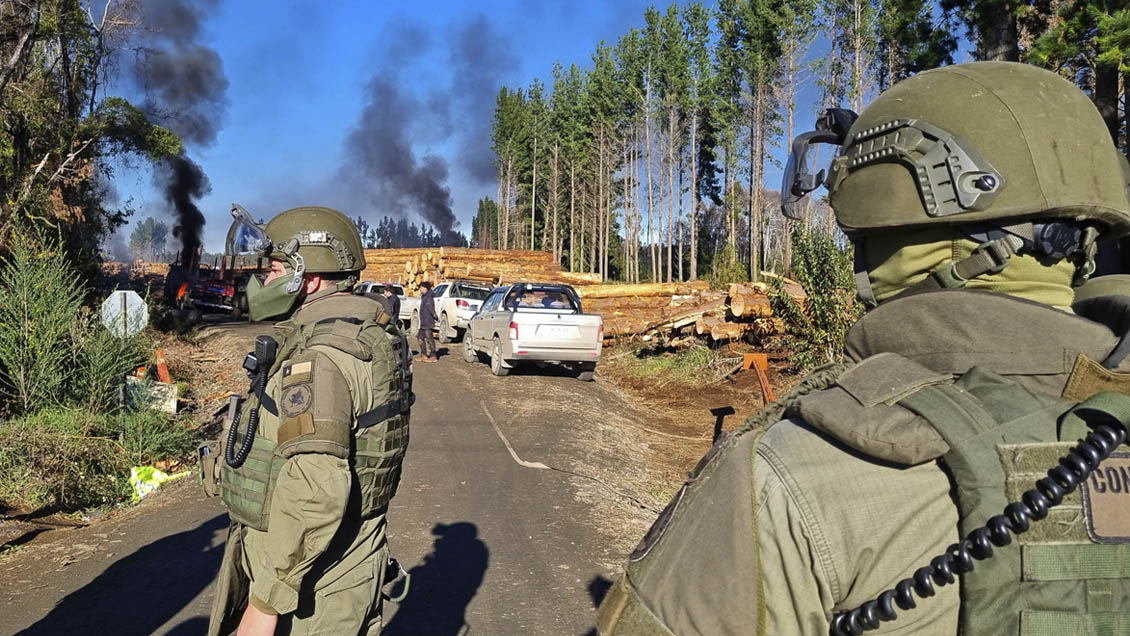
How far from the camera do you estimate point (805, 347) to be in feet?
40.5

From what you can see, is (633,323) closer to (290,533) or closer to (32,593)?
(32,593)

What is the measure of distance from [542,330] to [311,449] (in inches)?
478

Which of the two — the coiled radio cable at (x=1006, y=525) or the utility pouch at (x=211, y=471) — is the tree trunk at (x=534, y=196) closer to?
the utility pouch at (x=211, y=471)

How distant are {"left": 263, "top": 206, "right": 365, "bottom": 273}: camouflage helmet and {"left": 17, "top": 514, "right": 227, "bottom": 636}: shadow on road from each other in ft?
9.33

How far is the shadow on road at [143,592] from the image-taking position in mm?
4910

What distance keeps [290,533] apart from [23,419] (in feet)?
27.5

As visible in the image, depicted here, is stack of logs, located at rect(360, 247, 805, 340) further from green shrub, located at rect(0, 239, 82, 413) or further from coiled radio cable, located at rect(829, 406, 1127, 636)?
coiled radio cable, located at rect(829, 406, 1127, 636)

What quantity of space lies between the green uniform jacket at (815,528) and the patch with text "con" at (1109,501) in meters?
0.14

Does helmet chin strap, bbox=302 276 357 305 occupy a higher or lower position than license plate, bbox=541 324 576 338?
higher

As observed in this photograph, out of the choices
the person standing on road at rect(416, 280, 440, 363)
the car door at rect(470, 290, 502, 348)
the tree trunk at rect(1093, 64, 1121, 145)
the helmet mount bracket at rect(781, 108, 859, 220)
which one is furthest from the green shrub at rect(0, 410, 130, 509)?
the tree trunk at rect(1093, 64, 1121, 145)

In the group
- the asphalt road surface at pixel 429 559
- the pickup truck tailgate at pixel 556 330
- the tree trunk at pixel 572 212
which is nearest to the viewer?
the asphalt road surface at pixel 429 559

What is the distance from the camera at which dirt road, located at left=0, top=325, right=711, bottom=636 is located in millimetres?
5105

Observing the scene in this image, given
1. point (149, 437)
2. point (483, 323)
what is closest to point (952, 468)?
point (149, 437)

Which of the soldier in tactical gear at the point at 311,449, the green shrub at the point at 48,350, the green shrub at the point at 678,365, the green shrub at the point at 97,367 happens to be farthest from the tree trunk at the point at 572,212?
the soldier in tactical gear at the point at 311,449
